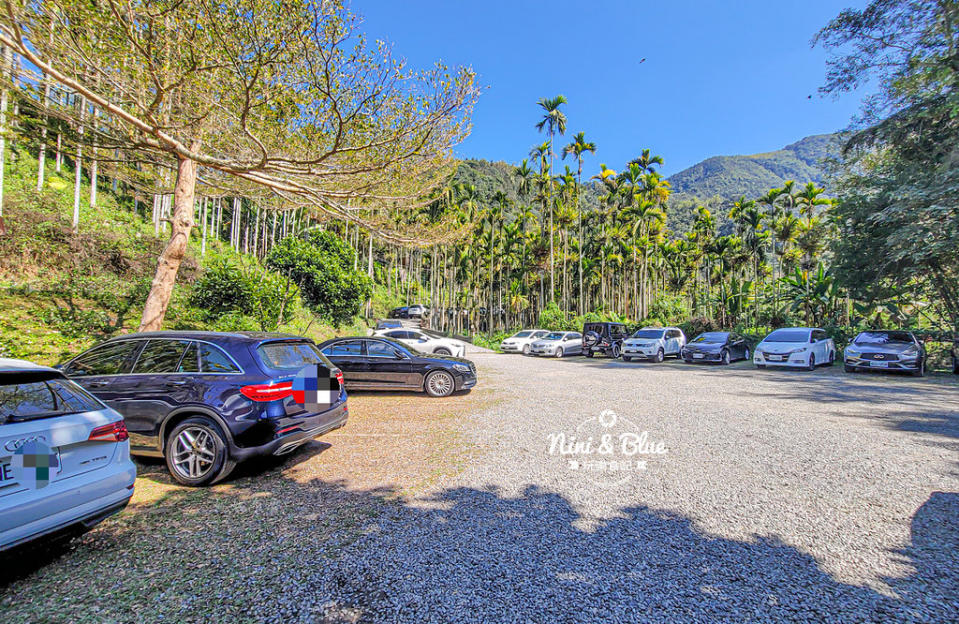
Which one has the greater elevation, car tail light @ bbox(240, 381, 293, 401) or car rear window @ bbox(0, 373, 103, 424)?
car rear window @ bbox(0, 373, 103, 424)

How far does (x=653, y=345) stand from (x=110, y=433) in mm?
18780

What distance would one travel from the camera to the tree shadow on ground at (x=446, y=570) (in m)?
2.25

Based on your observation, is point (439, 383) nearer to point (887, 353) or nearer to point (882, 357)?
point (882, 357)

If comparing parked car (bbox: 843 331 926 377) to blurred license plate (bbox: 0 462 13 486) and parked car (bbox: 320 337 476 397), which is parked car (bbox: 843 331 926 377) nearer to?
parked car (bbox: 320 337 476 397)

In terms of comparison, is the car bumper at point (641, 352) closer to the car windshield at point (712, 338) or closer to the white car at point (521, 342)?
the car windshield at point (712, 338)

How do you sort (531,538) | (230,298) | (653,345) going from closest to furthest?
(531,538), (230,298), (653,345)

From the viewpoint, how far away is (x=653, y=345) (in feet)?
60.1

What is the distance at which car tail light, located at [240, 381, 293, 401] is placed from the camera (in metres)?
3.98

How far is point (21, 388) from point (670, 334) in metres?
21.2

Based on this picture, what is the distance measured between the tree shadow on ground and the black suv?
18026 millimetres

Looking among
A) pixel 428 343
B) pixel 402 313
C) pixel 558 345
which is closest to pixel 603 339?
pixel 558 345

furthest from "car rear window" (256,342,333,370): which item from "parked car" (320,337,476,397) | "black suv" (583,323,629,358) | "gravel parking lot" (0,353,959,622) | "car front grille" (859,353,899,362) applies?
"black suv" (583,323,629,358)

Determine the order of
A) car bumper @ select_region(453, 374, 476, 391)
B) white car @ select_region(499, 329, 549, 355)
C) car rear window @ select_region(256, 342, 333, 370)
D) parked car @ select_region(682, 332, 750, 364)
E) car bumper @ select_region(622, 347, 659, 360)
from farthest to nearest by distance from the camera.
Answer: white car @ select_region(499, 329, 549, 355) < car bumper @ select_region(622, 347, 659, 360) < parked car @ select_region(682, 332, 750, 364) < car bumper @ select_region(453, 374, 476, 391) < car rear window @ select_region(256, 342, 333, 370)

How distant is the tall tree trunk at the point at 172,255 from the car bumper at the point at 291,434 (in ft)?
18.2
